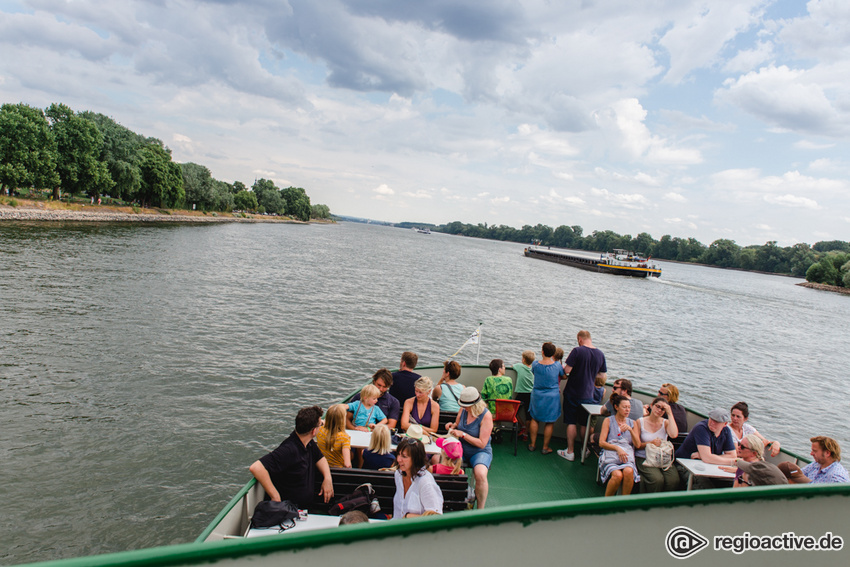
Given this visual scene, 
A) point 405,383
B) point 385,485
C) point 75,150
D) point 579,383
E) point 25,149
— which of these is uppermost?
point 75,150

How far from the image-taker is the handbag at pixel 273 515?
4.70 m

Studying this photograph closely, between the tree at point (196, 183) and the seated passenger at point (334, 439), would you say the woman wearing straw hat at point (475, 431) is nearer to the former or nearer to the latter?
the seated passenger at point (334, 439)

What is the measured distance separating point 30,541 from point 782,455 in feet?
40.2

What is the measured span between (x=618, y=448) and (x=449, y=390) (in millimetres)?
2913

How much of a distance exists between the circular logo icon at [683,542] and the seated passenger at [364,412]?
4.81 metres

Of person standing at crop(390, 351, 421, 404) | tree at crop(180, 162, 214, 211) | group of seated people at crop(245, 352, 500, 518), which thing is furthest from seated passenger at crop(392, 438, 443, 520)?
tree at crop(180, 162, 214, 211)

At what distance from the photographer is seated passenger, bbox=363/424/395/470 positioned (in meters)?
6.22

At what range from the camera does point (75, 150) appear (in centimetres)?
6203

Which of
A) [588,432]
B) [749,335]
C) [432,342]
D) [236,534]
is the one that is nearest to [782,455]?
[588,432]

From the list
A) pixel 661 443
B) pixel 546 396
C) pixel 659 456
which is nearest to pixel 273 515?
pixel 546 396

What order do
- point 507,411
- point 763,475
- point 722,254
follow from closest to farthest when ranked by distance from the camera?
point 763,475 → point 507,411 → point 722,254

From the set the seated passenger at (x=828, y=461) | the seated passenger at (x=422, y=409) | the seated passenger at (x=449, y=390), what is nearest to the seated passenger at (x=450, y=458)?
the seated passenger at (x=422, y=409)

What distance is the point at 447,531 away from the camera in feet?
7.09

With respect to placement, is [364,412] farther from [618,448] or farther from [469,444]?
[618,448]
